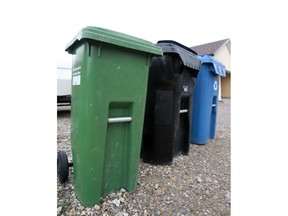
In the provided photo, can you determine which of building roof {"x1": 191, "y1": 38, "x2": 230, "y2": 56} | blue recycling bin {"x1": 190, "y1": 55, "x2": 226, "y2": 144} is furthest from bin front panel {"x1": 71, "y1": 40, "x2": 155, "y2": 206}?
building roof {"x1": 191, "y1": 38, "x2": 230, "y2": 56}

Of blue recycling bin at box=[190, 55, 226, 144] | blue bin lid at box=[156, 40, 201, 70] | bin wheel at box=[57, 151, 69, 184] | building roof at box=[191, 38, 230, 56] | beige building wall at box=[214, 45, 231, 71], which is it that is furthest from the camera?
beige building wall at box=[214, 45, 231, 71]

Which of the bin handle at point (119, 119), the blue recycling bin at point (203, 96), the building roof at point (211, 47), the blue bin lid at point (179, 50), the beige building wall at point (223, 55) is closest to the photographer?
the bin handle at point (119, 119)

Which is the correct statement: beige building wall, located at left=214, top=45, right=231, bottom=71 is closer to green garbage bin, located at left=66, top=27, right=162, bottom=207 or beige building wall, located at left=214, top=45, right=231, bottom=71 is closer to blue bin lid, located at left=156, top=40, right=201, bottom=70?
blue bin lid, located at left=156, top=40, right=201, bottom=70

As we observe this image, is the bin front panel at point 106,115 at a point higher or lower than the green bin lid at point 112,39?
lower

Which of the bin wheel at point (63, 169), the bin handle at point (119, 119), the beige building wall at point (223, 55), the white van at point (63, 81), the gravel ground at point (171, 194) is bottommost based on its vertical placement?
the gravel ground at point (171, 194)

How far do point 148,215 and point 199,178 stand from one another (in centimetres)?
92

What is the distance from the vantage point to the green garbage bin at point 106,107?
1345mm

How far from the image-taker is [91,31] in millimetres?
1269

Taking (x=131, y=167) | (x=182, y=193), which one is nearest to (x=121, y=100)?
(x=131, y=167)

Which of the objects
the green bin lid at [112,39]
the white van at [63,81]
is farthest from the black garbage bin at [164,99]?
the white van at [63,81]

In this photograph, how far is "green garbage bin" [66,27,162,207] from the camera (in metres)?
1.34

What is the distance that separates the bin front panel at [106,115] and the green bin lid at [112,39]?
0.05 meters

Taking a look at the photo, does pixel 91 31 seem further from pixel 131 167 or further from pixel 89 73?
pixel 131 167

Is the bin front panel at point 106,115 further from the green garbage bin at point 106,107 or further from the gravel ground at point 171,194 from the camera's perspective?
the gravel ground at point 171,194
